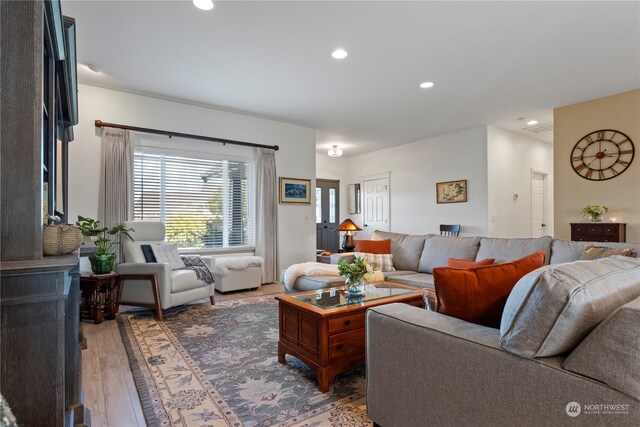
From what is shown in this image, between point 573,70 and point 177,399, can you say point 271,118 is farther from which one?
point 177,399

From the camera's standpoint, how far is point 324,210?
8.39 metres

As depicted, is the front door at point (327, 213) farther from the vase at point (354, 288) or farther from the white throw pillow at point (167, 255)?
the vase at point (354, 288)

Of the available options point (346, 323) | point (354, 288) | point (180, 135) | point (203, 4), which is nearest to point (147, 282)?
point (180, 135)

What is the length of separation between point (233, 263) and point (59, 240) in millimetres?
3520

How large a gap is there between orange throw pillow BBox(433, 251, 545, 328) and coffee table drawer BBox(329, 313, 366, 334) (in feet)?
2.81

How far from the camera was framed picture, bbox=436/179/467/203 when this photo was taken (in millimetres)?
6012

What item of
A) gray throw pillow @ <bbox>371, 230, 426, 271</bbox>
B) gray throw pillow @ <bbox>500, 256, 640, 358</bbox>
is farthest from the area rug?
gray throw pillow @ <bbox>371, 230, 426, 271</bbox>

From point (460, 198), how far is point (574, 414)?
5.55 m

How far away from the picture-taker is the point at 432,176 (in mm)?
6605

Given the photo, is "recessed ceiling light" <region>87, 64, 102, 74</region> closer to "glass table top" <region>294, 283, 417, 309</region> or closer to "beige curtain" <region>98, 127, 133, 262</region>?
"beige curtain" <region>98, 127, 133, 262</region>

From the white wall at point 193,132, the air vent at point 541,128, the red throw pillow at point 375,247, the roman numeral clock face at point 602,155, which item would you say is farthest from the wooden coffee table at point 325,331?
the air vent at point 541,128

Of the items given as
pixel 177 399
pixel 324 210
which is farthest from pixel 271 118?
pixel 177 399

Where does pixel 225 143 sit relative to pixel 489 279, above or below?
above

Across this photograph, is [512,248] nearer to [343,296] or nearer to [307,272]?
[343,296]
